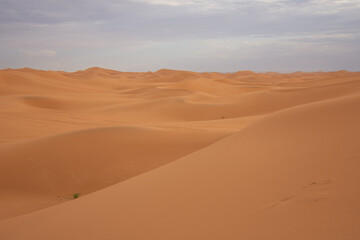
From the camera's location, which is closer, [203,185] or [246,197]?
[246,197]

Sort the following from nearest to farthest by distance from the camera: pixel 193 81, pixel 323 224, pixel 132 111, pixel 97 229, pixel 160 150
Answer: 1. pixel 323 224
2. pixel 97 229
3. pixel 160 150
4. pixel 132 111
5. pixel 193 81

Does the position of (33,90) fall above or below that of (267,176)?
above

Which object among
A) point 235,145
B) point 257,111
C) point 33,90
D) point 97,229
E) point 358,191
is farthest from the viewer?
point 33,90

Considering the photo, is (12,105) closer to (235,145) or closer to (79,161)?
(79,161)

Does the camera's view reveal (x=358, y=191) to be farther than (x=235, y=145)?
No

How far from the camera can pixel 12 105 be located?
21.5 metres

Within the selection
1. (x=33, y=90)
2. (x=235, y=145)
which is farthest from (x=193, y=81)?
(x=235, y=145)

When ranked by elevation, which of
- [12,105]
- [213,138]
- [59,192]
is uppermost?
[12,105]

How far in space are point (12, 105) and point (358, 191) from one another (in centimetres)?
2311

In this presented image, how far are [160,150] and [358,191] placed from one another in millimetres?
6468

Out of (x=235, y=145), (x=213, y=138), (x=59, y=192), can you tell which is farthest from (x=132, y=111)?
(x=235, y=145)

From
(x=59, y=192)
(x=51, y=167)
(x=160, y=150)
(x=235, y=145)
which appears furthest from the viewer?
(x=160, y=150)

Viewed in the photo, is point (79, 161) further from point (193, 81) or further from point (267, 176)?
point (193, 81)

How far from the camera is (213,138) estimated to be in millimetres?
8930
